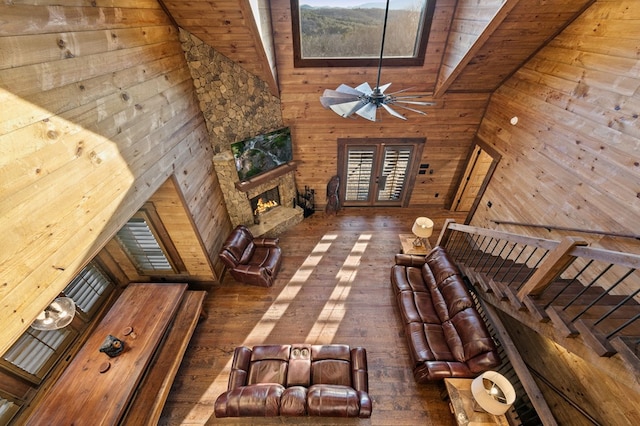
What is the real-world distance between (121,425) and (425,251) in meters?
4.88

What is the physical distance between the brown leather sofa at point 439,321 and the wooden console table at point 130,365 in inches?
123

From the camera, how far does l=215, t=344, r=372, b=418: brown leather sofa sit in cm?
268

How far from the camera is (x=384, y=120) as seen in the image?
17.2ft

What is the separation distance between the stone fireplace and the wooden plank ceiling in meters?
1.63

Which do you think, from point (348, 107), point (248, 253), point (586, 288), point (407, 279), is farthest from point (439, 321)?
point (248, 253)

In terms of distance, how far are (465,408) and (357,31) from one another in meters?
5.44

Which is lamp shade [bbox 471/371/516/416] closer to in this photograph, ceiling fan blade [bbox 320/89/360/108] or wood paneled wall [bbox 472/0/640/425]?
wood paneled wall [bbox 472/0/640/425]

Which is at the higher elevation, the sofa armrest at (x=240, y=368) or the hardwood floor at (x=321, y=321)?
the sofa armrest at (x=240, y=368)

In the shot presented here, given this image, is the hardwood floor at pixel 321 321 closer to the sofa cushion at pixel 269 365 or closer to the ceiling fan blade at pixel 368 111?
the sofa cushion at pixel 269 365

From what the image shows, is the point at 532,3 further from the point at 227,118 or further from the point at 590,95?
the point at 227,118

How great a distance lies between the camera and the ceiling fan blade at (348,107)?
2576 millimetres

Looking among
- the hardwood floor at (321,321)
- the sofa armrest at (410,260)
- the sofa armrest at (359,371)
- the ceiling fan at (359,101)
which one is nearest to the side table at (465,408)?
the hardwood floor at (321,321)

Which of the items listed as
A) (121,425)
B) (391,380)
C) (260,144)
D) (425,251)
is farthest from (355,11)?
(121,425)

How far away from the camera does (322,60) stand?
14.6ft
